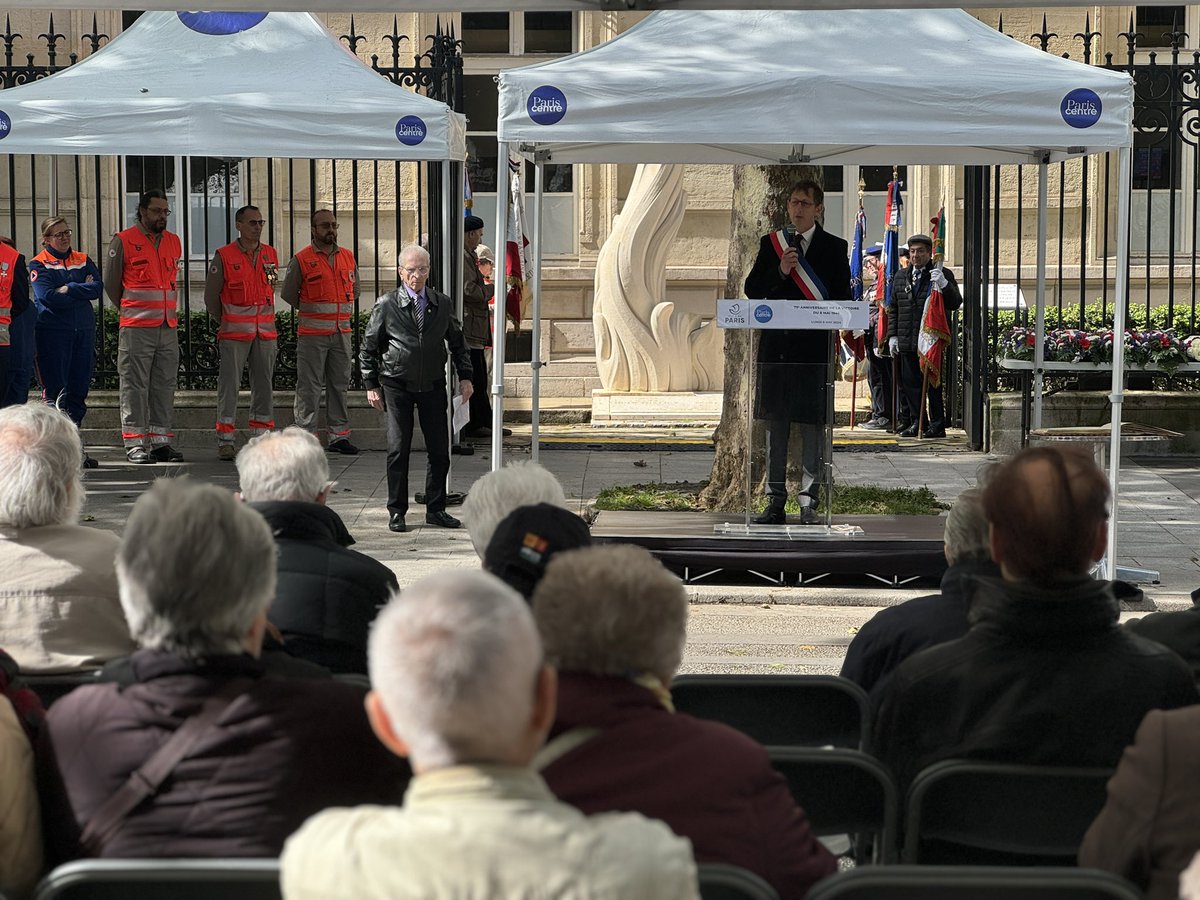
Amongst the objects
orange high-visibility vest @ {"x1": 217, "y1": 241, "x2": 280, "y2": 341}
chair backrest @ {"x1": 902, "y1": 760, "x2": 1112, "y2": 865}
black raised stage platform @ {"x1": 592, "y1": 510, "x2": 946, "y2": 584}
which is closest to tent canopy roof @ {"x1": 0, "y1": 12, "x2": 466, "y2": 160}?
orange high-visibility vest @ {"x1": 217, "y1": 241, "x2": 280, "y2": 341}

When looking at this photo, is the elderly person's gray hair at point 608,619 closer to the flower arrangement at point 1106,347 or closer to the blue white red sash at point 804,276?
the blue white red sash at point 804,276

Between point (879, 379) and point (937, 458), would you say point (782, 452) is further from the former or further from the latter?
point (879, 379)

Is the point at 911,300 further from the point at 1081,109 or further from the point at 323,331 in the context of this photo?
the point at 1081,109

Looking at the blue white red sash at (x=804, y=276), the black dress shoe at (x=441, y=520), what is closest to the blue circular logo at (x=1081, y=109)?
the blue white red sash at (x=804, y=276)

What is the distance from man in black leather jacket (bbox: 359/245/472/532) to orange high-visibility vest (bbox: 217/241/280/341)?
3381 mm

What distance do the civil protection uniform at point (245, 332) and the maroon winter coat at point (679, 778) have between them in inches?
436

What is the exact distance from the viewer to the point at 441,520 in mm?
10461

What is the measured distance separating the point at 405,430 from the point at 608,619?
7613 millimetres

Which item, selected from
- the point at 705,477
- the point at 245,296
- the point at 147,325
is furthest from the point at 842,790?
the point at 147,325

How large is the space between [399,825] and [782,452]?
7173 millimetres

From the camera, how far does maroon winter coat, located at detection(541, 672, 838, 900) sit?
8.66 feet

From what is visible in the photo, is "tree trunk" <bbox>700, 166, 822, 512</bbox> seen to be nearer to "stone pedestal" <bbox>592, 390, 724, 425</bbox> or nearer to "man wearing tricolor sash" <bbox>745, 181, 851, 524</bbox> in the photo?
"man wearing tricolor sash" <bbox>745, 181, 851, 524</bbox>

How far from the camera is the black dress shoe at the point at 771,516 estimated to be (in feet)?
30.2

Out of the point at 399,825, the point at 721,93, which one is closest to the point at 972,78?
the point at 721,93
